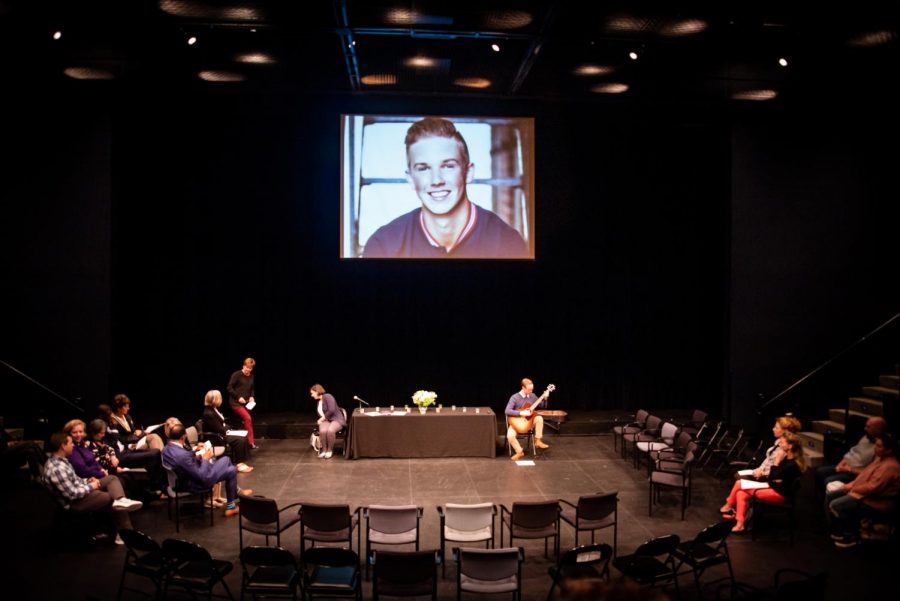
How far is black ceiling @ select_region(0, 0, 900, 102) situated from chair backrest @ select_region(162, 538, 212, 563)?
5.31m

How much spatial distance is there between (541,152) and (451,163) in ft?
5.36

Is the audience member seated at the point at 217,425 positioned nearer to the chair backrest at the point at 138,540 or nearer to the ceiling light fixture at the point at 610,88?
the chair backrest at the point at 138,540

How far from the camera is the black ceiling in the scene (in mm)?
7336

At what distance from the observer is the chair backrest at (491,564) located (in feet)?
15.5

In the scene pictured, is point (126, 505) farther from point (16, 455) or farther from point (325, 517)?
point (16, 455)

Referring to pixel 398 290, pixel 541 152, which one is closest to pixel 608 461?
pixel 398 290

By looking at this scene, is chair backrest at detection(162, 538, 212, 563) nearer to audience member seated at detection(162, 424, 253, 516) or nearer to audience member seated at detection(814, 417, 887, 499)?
audience member seated at detection(162, 424, 253, 516)

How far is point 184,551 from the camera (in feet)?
15.8

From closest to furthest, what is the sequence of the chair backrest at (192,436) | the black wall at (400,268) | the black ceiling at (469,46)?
the black ceiling at (469,46) < the chair backrest at (192,436) < the black wall at (400,268)

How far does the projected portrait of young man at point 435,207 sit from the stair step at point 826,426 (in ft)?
18.2

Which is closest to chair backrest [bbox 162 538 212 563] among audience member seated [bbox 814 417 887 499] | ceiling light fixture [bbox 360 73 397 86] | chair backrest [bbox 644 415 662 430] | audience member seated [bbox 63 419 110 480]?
audience member seated [bbox 63 419 110 480]

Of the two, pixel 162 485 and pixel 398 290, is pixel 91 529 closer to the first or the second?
pixel 162 485

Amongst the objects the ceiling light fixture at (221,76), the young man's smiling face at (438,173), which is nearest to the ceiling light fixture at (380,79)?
the young man's smiling face at (438,173)

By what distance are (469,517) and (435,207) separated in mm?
6648
